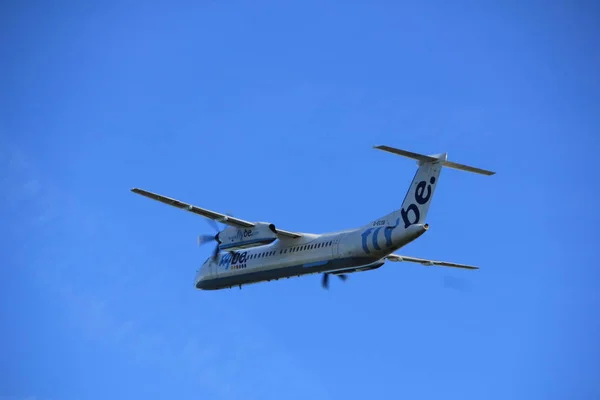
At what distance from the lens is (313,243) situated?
51.6 meters

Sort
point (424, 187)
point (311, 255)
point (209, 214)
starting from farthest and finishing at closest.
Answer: point (209, 214) < point (311, 255) < point (424, 187)

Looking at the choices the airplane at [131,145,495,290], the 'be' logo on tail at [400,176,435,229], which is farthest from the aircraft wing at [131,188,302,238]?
the 'be' logo on tail at [400,176,435,229]

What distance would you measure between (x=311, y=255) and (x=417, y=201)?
624 cm

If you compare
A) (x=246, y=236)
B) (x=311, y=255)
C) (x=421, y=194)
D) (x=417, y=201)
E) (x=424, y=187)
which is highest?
(x=424, y=187)

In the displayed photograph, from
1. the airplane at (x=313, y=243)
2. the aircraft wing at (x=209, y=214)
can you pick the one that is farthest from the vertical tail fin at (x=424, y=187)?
the aircraft wing at (x=209, y=214)

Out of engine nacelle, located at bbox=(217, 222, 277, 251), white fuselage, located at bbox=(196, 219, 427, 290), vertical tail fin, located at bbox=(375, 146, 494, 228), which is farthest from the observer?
engine nacelle, located at bbox=(217, 222, 277, 251)

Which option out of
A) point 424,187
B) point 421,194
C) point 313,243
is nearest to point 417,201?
point 421,194

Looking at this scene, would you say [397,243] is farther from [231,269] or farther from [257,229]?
[231,269]

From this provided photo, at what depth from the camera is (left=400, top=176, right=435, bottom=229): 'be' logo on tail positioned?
158 feet

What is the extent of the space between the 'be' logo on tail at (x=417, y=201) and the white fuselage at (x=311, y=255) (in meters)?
0.43

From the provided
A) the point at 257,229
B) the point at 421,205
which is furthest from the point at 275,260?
the point at 421,205

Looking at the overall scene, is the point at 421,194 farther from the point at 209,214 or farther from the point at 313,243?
the point at 209,214

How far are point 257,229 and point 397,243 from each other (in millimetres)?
7992

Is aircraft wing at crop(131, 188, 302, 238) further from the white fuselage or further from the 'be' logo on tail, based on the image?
the 'be' logo on tail
